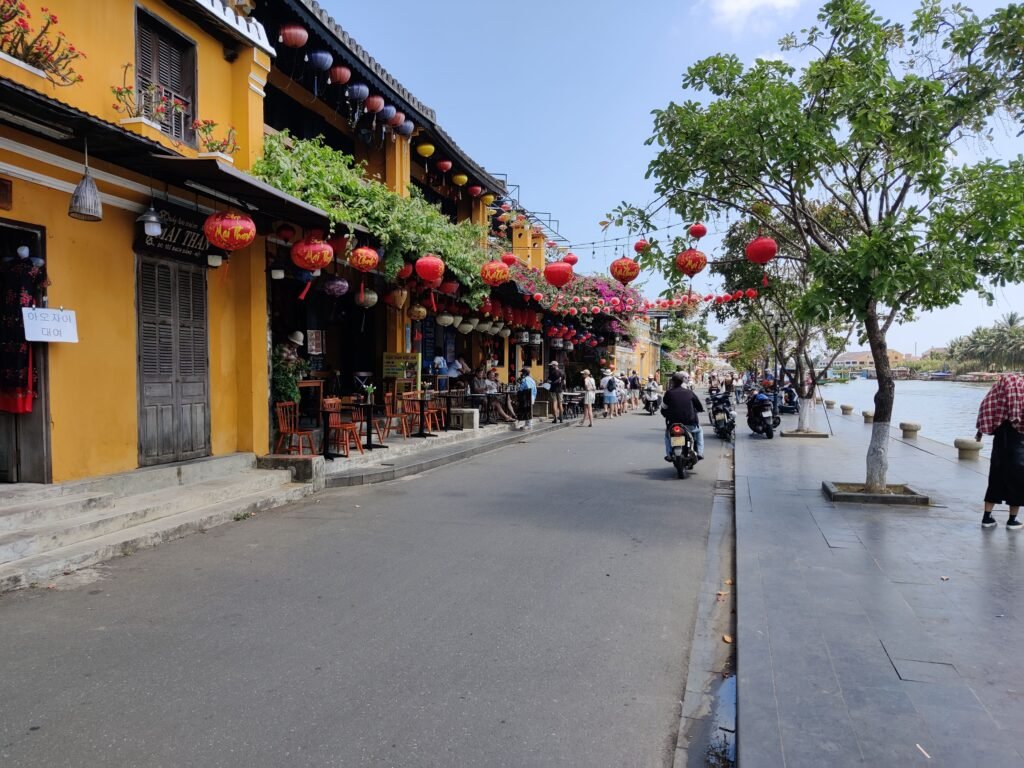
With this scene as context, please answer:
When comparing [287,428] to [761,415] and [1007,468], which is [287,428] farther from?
[761,415]

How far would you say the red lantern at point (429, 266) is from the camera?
444 inches

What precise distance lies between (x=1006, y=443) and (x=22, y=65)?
10432mm

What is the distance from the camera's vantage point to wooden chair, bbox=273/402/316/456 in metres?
10.0

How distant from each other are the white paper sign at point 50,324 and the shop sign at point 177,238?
1.26m

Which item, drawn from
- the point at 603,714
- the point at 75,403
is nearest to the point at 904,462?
the point at 603,714

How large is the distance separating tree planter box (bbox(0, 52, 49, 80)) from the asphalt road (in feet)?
15.5

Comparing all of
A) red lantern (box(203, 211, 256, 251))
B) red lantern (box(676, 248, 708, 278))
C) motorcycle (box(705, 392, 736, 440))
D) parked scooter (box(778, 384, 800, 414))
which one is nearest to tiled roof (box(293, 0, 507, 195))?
red lantern (box(203, 211, 256, 251))

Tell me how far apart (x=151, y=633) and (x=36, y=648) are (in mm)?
609

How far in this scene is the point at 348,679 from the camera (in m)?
3.59

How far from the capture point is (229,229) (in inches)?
297

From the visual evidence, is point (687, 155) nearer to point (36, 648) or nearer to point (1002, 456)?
point (1002, 456)

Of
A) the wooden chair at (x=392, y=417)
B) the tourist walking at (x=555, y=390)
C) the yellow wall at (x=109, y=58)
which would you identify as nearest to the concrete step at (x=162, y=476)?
the yellow wall at (x=109, y=58)

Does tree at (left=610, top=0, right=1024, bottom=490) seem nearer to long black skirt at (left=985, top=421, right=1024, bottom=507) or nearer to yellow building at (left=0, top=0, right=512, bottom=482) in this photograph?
long black skirt at (left=985, top=421, right=1024, bottom=507)

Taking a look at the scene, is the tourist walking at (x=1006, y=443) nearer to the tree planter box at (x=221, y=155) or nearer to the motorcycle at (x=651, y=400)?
the tree planter box at (x=221, y=155)
